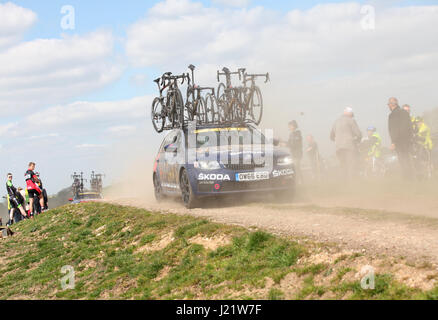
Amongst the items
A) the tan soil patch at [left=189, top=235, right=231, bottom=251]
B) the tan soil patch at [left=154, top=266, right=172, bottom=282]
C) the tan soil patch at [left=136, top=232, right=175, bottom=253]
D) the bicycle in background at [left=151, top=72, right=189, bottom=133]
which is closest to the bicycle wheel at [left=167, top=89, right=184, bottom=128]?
the bicycle in background at [left=151, top=72, right=189, bottom=133]

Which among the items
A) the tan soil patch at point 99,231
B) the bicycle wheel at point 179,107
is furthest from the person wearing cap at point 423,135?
the tan soil patch at point 99,231

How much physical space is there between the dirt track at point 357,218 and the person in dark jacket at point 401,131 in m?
0.82

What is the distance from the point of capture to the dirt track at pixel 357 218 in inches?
250

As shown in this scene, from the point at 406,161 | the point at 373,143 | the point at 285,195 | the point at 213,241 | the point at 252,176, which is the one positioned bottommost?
the point at 213,241

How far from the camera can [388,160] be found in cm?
1961

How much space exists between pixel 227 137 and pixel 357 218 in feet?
15.3

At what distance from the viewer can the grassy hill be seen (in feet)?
17.8

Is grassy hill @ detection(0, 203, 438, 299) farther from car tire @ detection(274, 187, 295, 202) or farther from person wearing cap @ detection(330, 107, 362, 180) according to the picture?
person wearing cap @ detection(330, 107, 362, 180)

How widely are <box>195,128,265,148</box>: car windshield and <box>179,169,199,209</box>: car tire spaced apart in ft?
2.41

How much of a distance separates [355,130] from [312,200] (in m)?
3.55

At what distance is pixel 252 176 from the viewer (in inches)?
465

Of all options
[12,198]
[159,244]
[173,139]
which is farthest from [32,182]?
[159,244]

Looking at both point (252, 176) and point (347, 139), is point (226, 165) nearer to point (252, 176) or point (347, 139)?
point (252, 176)
